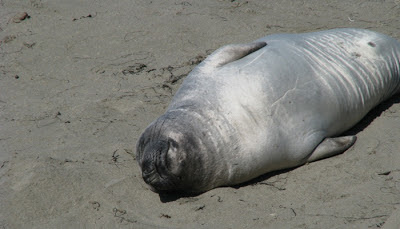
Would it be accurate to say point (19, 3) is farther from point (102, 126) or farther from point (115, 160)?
point (115, 160)

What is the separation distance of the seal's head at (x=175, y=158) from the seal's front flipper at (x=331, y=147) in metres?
0.88

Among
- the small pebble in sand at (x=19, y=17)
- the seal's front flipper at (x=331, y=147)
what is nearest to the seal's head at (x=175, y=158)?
the seal's front flipper at (x=331, y=147)

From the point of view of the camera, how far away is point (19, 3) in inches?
285

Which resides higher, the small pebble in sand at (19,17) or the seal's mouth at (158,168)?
the seal's mouth at (158,168)

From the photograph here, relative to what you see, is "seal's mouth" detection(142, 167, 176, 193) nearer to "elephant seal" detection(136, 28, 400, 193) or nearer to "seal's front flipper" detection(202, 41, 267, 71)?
"elephant seal" detection(136, 28, 400, 193)

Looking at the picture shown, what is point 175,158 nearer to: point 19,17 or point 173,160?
point 173,160

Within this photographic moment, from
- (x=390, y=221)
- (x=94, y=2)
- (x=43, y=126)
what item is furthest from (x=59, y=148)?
(x=94, y=2)

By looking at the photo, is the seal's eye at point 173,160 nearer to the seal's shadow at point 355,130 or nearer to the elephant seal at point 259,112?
the elephant seal at point 259,112

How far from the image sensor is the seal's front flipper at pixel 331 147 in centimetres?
425

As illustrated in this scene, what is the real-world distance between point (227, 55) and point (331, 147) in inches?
45.0

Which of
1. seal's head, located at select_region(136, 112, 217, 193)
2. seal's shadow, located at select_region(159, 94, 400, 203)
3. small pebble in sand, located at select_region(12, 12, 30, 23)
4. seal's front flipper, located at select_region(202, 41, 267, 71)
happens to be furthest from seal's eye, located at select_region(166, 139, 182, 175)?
small pebble in sand, located at select_region(12, 12, 30, 23)

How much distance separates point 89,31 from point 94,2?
0.84 metres

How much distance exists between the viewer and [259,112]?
413 centimetres

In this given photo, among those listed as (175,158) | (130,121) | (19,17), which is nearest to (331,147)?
(175,158)
